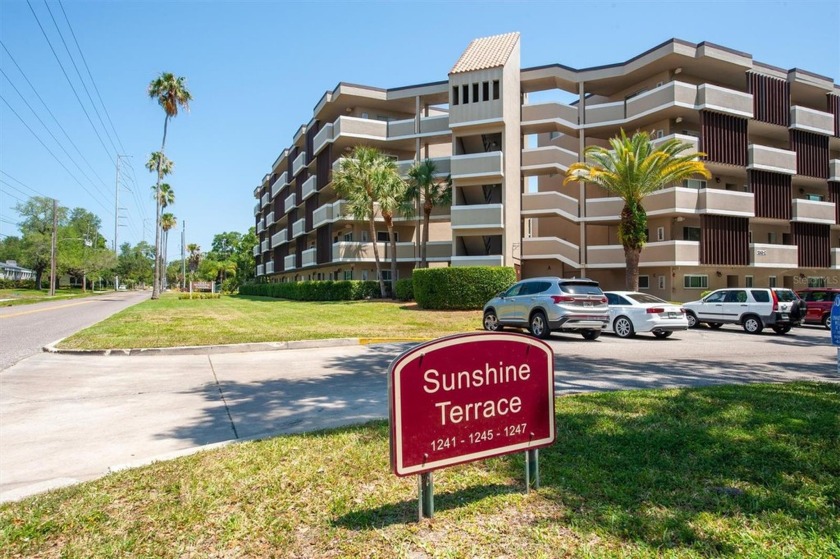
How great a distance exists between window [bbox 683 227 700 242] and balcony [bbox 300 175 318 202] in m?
28.2

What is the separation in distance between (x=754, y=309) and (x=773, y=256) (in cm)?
1684

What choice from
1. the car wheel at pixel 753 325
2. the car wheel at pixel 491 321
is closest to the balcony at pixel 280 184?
the car wheel at pixel 491 321

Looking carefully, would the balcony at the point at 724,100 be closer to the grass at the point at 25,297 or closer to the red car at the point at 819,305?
the red car at the point at 819,305

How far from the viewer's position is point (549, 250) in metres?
31.5

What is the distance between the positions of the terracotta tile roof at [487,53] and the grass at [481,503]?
2947 centimetres

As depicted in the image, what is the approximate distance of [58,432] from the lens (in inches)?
229

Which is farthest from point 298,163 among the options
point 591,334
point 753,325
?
point 753,325

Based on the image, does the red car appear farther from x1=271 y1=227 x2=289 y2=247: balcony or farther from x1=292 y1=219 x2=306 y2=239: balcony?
x1=271 y1=227 x2=289 y2=247: balcony

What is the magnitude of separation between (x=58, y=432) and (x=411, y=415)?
5.03 metres

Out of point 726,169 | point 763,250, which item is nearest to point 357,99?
point 726,169

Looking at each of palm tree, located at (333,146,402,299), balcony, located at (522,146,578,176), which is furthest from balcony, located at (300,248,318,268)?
balcony, located at (522,146,578,176)

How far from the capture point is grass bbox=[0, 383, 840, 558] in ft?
9.82

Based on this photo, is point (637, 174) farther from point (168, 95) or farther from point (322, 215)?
point (168, 95)

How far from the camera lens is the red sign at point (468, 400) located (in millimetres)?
3066
